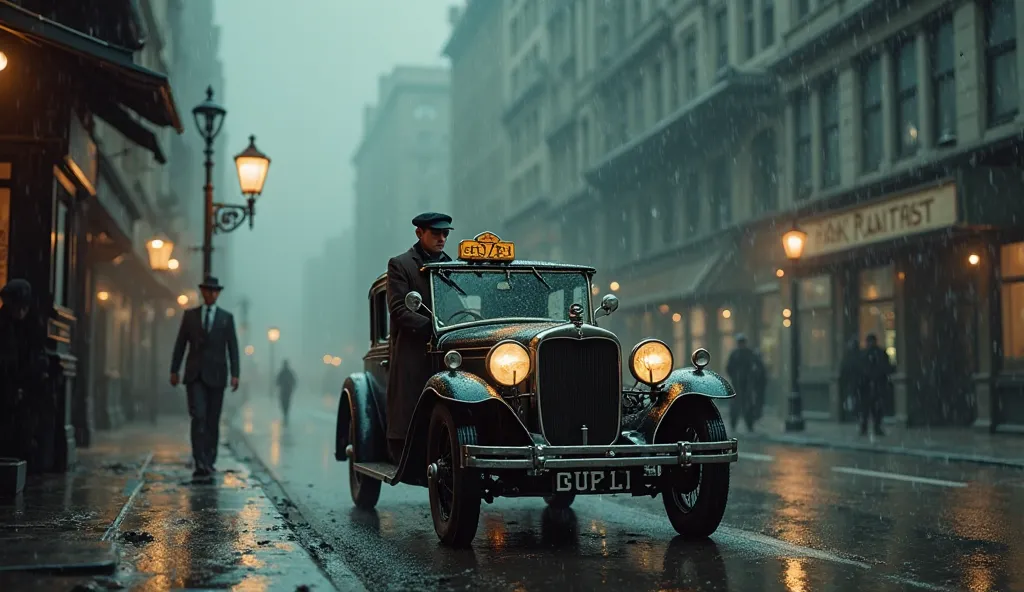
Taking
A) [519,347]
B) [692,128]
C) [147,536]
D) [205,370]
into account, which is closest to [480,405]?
[519,347]

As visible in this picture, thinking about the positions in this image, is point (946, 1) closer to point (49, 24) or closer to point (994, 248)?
point (994, 248)

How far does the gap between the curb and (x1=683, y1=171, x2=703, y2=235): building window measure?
45.8 feet

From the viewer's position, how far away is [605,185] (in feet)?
134

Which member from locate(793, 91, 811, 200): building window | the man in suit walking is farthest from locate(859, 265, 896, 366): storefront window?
the man in suit walking

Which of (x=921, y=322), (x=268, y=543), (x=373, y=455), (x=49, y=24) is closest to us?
(x=268, y=543)

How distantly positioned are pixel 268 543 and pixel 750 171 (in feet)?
81.4

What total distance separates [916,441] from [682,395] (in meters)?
12.2

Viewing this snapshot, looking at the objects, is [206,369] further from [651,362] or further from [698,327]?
[698,327]

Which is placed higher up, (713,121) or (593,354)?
(713,121)

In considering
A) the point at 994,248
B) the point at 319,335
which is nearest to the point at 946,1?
the point at 994,248

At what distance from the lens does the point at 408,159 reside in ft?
360

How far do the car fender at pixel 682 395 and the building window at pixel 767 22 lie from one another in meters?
23.6

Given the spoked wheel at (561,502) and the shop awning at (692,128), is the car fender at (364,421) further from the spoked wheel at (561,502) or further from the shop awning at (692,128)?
the shop awning at (692,128)

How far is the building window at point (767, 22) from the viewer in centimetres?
3000
